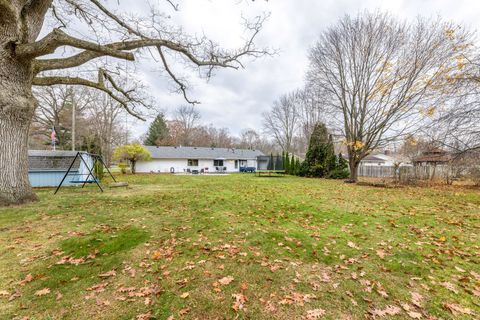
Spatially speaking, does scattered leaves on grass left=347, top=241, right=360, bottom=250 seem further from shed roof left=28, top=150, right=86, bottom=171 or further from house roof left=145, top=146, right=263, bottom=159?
house roof left=145, top=146, right=263, bottom=159

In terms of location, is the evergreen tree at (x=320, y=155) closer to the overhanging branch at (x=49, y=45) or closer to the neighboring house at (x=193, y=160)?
the neighboring house at (x=193, y=160)

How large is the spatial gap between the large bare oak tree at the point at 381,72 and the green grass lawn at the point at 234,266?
1010 cm

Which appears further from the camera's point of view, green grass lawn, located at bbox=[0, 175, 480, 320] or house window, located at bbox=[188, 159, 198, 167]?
house window, located at bbox=[188, 159, 198, 167]

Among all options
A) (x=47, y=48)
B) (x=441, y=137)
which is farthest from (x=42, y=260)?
(x=441, y=137)

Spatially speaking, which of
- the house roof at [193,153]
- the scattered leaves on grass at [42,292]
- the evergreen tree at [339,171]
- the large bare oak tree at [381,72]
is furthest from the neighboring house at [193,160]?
the scattered leaves on grass at [42,292]

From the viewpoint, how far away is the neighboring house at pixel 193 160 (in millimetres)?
29281

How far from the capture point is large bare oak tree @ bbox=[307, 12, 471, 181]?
11438 mm

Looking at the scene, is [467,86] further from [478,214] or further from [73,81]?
[73,81]

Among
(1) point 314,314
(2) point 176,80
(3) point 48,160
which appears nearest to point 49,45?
(2) point 176,80

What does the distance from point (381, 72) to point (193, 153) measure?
2587 cm

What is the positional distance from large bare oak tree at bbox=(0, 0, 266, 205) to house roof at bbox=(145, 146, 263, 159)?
2231 centimetres

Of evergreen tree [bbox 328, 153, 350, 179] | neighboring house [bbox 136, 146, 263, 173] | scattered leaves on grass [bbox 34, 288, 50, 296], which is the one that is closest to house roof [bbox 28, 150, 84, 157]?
scattered leaves on grass [bbox 34, 288, 50, 296]

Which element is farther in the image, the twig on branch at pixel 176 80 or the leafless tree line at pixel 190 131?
the leafless tree line at pixel 190 131

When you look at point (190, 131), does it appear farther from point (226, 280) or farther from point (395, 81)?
point (226, 280)
